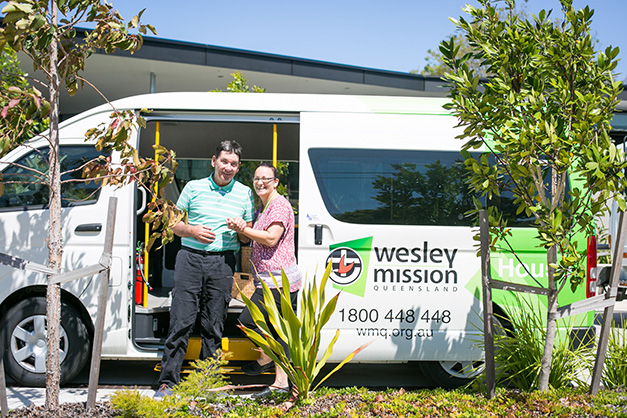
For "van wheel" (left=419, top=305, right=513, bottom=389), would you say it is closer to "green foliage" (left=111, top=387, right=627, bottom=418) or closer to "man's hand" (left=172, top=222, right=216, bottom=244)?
"green foliage" (left=111, top=387, right=627, bottom=418)

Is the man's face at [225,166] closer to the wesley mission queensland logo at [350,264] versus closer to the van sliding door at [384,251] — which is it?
the van sliding door at [384,251]

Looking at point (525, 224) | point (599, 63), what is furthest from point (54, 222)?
point (525, 224)

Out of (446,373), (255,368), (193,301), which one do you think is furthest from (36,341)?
(446,373)

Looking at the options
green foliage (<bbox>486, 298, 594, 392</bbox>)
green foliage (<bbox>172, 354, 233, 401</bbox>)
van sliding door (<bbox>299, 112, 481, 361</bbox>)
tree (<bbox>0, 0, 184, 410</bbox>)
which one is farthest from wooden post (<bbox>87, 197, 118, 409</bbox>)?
green foliage (<bbox>486, 298, 594, 392</bbox>)

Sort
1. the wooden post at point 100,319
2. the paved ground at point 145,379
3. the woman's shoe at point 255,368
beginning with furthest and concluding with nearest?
the woman's shoe at point 255,368 → the paved ground at point 145,379 → the wooden post at point 100,319

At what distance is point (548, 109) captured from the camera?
3.15 metres

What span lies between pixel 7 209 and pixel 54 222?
1.76m

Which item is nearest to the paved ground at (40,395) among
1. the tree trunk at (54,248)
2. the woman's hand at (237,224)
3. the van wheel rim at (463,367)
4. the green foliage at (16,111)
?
the tree trunk at (54,248)

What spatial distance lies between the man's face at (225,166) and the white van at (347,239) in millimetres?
534

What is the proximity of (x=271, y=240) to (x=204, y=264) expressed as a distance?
578 mm

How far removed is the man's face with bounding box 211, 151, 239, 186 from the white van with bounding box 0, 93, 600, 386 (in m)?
0.53

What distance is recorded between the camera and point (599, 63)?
3.04m

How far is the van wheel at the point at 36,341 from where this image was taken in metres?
4.43

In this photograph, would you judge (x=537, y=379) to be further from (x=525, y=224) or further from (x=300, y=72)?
(x=300, y=72)
